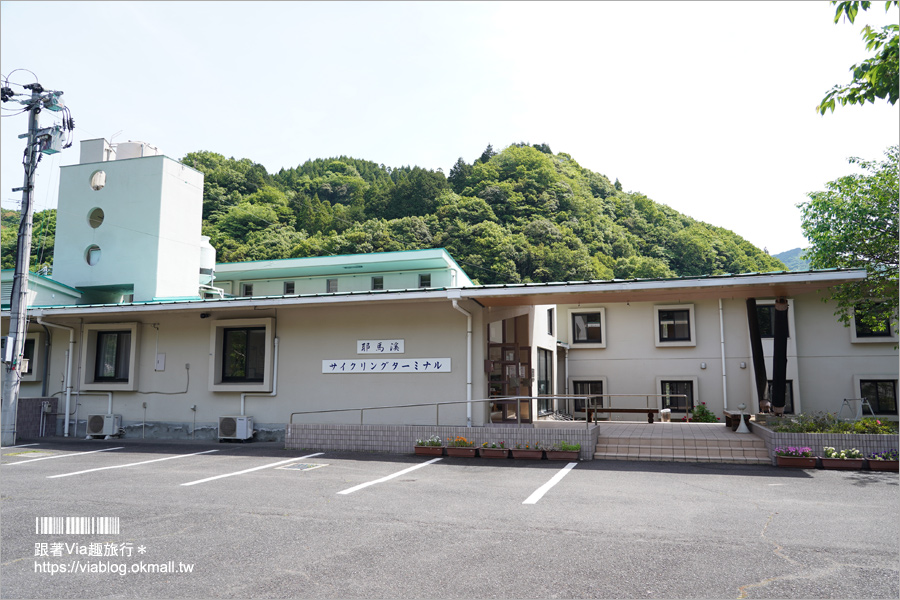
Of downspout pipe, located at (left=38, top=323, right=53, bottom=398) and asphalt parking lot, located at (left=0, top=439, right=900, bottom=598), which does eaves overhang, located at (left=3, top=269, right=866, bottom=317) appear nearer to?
downspout pipe, located at (left=38, top=323, right=53, bottom=398)

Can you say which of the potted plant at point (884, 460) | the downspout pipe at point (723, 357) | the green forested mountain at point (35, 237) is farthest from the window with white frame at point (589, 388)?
the green forested mountain at point (35, 237)

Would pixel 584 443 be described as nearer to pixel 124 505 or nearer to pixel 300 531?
pixel 300 531

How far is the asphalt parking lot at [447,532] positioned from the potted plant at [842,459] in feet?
1.53

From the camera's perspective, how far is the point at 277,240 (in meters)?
45.3

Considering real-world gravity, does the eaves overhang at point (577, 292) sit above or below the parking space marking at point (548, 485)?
above

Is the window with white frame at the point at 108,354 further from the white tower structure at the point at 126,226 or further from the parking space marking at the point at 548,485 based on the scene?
the parking space marking at the point at 548,485

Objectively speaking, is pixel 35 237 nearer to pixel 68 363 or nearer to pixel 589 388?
pixel 68 363

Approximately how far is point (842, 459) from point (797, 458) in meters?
0.65

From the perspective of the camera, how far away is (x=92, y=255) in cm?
2066

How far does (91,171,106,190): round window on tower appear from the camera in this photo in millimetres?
21469

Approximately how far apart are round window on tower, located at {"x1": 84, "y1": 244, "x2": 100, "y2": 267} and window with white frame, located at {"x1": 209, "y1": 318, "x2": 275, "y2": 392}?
9.34m

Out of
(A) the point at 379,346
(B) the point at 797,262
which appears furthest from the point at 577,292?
(B) the point at 797,262

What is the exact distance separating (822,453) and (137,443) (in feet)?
43.1

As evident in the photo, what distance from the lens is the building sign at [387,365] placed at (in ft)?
40.7
